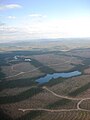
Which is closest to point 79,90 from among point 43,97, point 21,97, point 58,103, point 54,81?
point 43,97

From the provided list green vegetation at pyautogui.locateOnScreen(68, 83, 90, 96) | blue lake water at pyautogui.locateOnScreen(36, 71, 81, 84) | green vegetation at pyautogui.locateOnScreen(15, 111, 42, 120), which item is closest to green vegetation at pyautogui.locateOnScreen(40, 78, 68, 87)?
blue lake water at pyautogui.locateOnScreen(36, 71, 81, 84)

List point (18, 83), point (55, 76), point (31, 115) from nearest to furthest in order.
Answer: point (31, 115) → point (18, 83) → point (55, 76)

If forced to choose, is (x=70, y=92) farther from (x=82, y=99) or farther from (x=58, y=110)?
(x=58, y=110)

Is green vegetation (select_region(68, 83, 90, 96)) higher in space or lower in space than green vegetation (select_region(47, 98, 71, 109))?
higher

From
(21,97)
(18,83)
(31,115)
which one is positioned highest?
(18,83)

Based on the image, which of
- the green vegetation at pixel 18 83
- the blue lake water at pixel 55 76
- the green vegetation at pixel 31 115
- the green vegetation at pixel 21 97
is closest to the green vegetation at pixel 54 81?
the blue lake water at pixel 55 76

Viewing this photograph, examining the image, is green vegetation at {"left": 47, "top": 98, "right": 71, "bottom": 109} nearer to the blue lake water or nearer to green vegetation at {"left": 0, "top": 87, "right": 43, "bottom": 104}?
green vegetation at {"left": 0, "top": 87, "right": 43, "bottom": 104}

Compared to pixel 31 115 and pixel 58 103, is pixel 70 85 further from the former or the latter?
pixel 31 115

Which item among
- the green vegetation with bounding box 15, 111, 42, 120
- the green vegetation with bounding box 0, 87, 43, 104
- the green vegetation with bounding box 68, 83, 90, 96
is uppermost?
the green vegetation with bounding box 68, 83, 90, 96

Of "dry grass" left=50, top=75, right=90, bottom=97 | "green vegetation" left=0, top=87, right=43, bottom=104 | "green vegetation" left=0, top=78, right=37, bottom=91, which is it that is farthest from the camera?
"green vegetation" left=0, top=78, right=37, bottom=91

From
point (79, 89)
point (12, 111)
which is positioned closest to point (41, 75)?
point (79, 89)

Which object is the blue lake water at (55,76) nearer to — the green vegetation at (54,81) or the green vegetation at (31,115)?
the green vegetation at (54,81)
